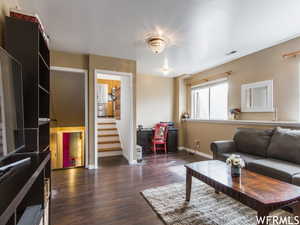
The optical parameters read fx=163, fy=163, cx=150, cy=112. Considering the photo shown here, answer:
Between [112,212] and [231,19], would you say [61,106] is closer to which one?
[112,212]

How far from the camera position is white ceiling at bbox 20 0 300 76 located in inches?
78.2

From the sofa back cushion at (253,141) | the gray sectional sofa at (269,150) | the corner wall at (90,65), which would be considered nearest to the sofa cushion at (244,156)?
the gray sectional sofa at (269,150)

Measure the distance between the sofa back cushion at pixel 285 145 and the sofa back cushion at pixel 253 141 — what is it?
0.11 metres

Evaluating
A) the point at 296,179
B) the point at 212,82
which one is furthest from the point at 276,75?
the point at 296,179

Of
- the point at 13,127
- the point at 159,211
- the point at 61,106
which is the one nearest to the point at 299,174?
the point at 159,211

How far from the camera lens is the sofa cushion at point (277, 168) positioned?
1.98m

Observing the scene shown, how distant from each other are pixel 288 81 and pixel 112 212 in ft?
11.8

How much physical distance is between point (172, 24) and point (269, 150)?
2.52m

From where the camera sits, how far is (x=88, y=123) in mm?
3680

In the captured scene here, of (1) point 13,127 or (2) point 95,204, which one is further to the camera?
(2) point 95,204

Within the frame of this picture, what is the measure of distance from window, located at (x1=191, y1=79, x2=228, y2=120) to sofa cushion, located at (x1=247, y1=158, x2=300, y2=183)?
2001 millimetres

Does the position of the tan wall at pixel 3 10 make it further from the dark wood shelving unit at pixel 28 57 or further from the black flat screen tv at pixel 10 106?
the black flat screen tv at pixel 10 106

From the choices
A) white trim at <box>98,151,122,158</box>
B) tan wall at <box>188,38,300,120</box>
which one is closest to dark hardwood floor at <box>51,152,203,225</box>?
white trim at <box>98,151,122,158</box>

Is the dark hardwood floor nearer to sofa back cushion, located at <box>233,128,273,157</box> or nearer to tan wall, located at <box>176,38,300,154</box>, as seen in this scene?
tan wall, located at <box>176,38,300,154</box>
